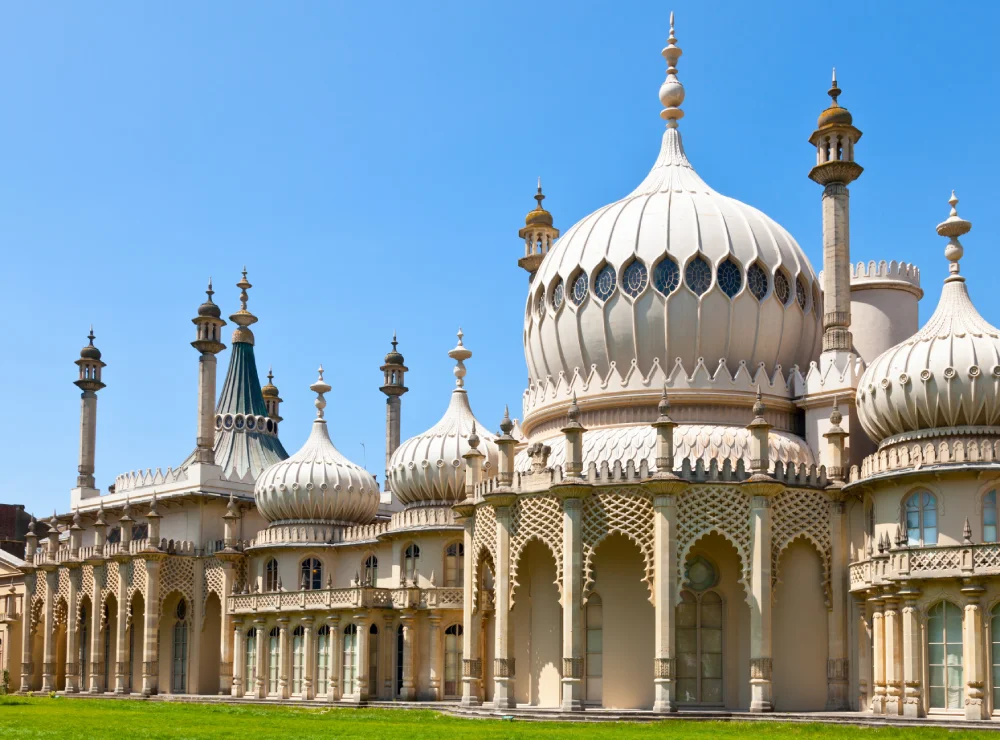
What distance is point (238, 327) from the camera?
59.0 metres

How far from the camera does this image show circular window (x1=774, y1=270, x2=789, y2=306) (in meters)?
37.6

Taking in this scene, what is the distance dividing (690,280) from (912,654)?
11703mm

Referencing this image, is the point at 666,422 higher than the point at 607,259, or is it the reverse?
the point at 607,259

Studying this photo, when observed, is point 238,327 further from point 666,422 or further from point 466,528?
point 666,422

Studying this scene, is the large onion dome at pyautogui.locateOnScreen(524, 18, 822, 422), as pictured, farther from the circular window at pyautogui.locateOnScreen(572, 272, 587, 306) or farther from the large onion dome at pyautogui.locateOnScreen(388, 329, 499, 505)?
the large onion dome at pyautogui.locateOnScreen(388, 329, 499, 505)

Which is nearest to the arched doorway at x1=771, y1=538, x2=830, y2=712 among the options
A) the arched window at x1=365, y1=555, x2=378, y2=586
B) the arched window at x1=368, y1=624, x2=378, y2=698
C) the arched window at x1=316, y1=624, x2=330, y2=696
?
the arched window at x1=368, y1=624, x2=378, y2=698

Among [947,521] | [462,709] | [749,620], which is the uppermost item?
[947,521]

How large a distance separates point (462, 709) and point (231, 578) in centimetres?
1494

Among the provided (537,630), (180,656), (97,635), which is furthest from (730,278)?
(97,635)

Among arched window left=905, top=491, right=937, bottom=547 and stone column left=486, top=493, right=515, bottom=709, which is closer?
arched window left=905, top=491, right=937, bottom=547

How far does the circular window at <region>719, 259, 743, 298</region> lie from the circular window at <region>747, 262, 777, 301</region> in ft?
0.90

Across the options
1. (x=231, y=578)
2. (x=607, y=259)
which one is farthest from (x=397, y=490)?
(x=607, y=259)

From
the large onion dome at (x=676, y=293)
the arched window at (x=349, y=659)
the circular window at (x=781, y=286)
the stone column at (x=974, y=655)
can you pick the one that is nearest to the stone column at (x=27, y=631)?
the arched window at (x=349, y=659)

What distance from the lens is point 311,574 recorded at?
4628cm
